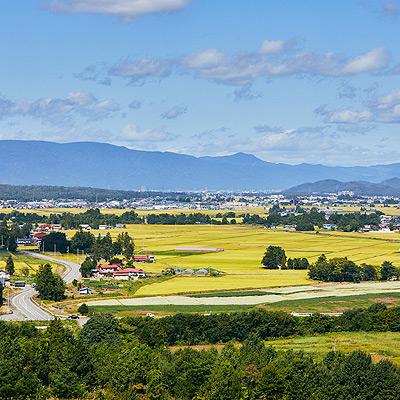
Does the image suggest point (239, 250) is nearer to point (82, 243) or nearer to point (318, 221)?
point (82, 243)

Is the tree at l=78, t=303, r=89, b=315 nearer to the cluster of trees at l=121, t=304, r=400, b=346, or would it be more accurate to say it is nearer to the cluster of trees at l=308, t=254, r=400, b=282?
the cluster of trees at l=121, t=304, r=400, b=346

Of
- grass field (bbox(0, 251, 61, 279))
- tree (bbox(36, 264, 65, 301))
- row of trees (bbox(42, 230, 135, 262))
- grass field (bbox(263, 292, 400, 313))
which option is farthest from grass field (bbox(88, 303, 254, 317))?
row of trees (bbox(42, 230, 135, 262))

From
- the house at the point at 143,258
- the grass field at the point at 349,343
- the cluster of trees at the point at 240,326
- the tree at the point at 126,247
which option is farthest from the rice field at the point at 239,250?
the grass field at the point at 349,343

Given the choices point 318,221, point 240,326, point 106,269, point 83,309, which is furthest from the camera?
point 318,221

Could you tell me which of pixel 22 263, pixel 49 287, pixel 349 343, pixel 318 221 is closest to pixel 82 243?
pixel 22 263

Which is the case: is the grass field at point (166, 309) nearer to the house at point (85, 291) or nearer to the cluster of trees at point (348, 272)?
the house at point (85, 291)

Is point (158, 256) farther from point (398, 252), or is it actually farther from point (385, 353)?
point (385, 353)
